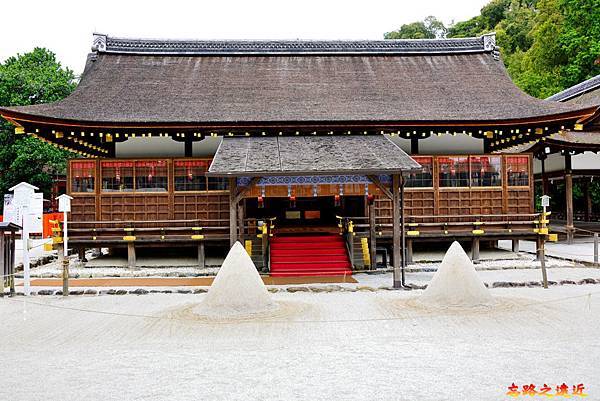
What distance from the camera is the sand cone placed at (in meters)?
9.57

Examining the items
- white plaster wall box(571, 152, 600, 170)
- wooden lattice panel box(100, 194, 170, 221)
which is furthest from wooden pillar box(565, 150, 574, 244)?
wooden lattice panel box(100, 194, 170, 221)

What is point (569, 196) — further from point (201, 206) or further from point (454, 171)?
point (201, 206)

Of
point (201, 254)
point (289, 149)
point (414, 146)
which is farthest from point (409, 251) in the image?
point (201, 254)

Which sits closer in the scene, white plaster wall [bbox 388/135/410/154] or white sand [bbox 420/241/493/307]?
white sand [bbox 420/241/493/307]

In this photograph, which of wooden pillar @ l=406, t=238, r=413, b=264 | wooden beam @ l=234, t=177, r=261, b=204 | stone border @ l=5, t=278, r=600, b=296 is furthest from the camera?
wooden pillar @ l=406, t=238, r=413, b=264

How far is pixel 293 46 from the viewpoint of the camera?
2075cm

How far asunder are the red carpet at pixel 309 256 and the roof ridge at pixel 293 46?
8.39m

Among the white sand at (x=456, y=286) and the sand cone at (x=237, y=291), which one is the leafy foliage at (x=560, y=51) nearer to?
the white sand at (x=456, y=286)

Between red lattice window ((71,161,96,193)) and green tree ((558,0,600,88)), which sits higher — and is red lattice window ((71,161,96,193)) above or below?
below

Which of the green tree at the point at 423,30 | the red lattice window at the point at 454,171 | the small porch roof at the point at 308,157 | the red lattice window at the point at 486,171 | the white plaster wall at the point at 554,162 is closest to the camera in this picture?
the small porch roof at the point at 308,157

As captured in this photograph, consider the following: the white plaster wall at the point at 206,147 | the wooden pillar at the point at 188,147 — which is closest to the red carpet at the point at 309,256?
the white plaster wall at the point at 206,147

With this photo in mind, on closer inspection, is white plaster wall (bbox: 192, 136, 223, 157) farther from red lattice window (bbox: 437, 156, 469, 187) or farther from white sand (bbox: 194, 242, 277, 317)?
white sand (bbox: 194, 242, 277, 317)

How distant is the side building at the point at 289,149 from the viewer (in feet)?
50.1

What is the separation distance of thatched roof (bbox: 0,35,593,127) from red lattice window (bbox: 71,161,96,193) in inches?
65.7
